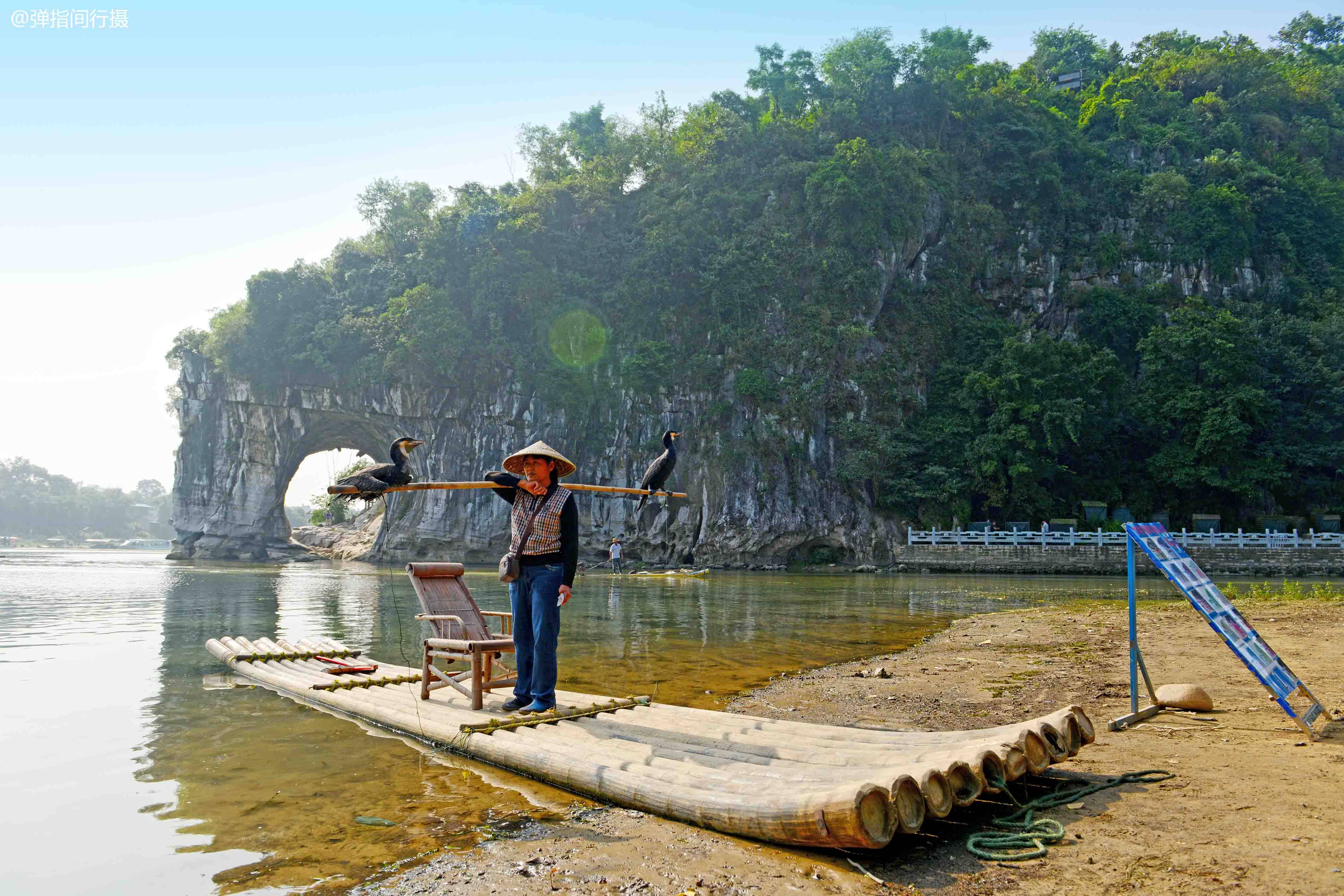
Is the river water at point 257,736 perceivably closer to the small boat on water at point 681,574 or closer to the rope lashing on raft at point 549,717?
the rope lashing on raft at point 549,717

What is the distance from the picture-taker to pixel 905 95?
45938 millimetres

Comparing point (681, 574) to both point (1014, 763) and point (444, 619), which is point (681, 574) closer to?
point (444, 619)

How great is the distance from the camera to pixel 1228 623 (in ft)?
16.0

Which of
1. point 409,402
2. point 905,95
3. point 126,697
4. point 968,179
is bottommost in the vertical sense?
point 126,697

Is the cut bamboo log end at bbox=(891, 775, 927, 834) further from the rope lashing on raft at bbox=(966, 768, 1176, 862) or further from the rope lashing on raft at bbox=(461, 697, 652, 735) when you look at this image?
the rope lashing on raft at bbox=(461, 697, 652, 735)

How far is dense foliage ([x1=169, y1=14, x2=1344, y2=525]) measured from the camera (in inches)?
1377

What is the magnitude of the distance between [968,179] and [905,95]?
6416mm

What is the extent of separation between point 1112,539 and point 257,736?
107 feet

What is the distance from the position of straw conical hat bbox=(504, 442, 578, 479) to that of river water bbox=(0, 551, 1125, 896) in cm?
209

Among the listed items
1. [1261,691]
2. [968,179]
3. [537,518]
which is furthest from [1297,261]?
[537,518]

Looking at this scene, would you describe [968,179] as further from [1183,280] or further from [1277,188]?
[1277,188]

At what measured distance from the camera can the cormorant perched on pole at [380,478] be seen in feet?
18.2

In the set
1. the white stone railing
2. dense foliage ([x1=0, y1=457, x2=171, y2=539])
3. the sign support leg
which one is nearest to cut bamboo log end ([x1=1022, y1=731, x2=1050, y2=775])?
the sign support leg

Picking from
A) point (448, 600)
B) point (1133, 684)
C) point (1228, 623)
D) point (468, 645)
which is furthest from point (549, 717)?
point (1228, 623)
